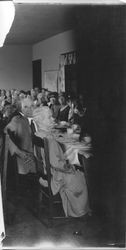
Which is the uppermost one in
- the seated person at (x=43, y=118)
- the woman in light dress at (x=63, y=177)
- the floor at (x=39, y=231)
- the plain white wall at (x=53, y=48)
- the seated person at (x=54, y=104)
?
the plain white wall at (x=53, y=48)

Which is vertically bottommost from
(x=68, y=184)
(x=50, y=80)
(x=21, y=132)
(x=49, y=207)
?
(x=49, y=207)

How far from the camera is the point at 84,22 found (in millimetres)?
2078

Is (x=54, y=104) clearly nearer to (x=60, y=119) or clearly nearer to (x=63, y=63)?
(x=60, y=119)

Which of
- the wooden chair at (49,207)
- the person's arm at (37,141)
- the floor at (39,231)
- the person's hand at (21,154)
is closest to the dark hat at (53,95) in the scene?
the person's arm at (37,141)

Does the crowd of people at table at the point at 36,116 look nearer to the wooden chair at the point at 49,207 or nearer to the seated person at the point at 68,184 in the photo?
the seated person at the point at 68,184

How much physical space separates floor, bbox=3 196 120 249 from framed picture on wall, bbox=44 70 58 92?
2.23 feet

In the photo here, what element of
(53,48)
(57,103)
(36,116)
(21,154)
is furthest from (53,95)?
(21,154)

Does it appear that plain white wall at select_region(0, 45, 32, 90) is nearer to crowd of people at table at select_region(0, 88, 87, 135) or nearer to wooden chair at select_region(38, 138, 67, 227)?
crowd of people at table at select_region(0, 88, 87, 135)

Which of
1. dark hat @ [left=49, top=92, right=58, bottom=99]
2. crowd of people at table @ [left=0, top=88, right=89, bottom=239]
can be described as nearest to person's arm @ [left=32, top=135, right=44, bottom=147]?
crowd of people at table @ [left=0, top=88, right=89, bottom=239]

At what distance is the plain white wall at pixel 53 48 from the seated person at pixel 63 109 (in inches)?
6.6

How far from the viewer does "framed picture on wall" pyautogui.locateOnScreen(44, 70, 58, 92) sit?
212cm

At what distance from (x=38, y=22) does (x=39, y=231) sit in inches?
47.1

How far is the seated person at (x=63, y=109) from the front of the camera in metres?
2.12

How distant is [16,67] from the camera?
2.13m
